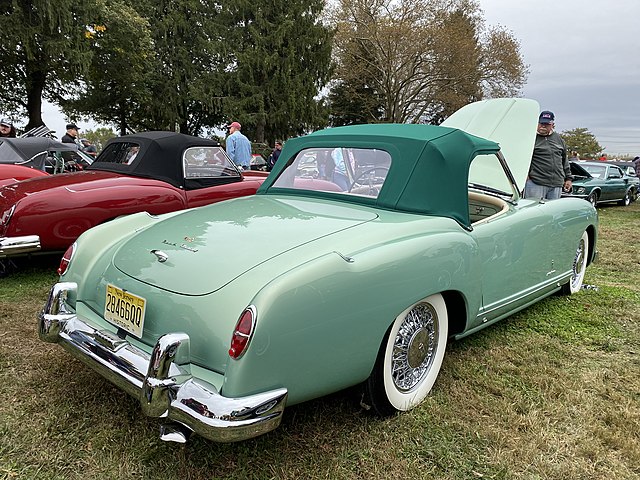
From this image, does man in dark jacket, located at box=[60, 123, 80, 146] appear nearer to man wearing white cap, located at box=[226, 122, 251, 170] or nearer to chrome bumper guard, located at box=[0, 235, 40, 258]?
man wearing white cap, located at box=[226, 122, 251, 170]

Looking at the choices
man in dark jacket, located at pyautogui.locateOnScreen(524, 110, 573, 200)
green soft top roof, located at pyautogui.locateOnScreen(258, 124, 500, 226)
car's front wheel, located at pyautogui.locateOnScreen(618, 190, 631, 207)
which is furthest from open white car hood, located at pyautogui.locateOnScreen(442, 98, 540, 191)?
car's front wheel, located at pyautogui.locateOnScreen(618, 190, 631, 207)

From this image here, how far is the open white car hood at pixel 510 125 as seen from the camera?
4.25m

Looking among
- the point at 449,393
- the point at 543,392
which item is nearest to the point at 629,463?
the point at 543,392

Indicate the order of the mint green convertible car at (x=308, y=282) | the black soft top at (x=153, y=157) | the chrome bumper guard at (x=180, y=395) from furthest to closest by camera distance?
1. the black soft top at (x=153, y=157)
2. the mint green convertible car at (x=308, y=282)
3. the chrome bumper guard at (x=180, y=395)

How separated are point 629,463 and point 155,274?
2.26m

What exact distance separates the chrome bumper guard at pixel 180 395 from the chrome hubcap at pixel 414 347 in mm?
772

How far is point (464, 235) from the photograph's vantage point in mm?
2703

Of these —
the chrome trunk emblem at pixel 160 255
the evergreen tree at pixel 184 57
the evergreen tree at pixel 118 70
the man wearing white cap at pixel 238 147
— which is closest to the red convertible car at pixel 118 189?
the chrome trunk emblem at pixel 160 255

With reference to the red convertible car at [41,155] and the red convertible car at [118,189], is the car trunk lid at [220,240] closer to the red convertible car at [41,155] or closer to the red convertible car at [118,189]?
the red convertible car at [118,189]

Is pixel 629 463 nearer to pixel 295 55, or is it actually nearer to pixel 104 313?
pixel 104 313

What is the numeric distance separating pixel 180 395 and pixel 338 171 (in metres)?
1.77

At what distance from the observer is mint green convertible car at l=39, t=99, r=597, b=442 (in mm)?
1848

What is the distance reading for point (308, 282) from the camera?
1931 millimetres

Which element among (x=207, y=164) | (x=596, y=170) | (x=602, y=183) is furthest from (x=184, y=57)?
(x=207, y=164)
